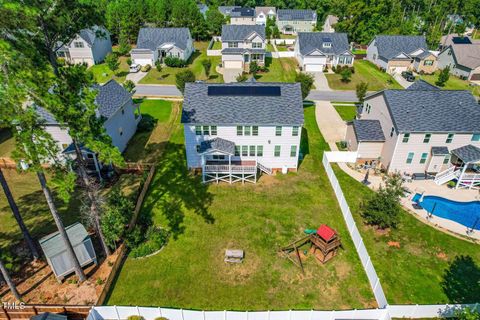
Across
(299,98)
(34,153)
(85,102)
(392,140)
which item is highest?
(85,102)

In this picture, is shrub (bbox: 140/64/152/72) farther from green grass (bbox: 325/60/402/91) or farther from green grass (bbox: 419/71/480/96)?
green grass (bbox: 419/71/480/96)

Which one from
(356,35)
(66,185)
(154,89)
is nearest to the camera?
(66,185)

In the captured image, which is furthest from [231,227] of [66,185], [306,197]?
[66,185]

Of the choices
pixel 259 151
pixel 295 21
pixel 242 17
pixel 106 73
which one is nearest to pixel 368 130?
pixel 259 151

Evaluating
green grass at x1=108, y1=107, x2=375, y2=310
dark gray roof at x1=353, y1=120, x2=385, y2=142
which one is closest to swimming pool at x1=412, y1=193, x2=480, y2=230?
dark gray roof at x1=353, y1=120, x2=385, y2=142

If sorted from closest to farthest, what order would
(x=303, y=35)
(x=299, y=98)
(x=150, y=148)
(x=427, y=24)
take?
1. (x=299, y=98)
2. (x=150, y=148)
3. (x=303, y=35)
4. (x=427, y=24)

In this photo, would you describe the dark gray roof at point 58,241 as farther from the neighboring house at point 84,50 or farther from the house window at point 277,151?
the neighboring house at point 84,50

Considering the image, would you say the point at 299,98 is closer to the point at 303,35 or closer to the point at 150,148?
the point at 150,148
